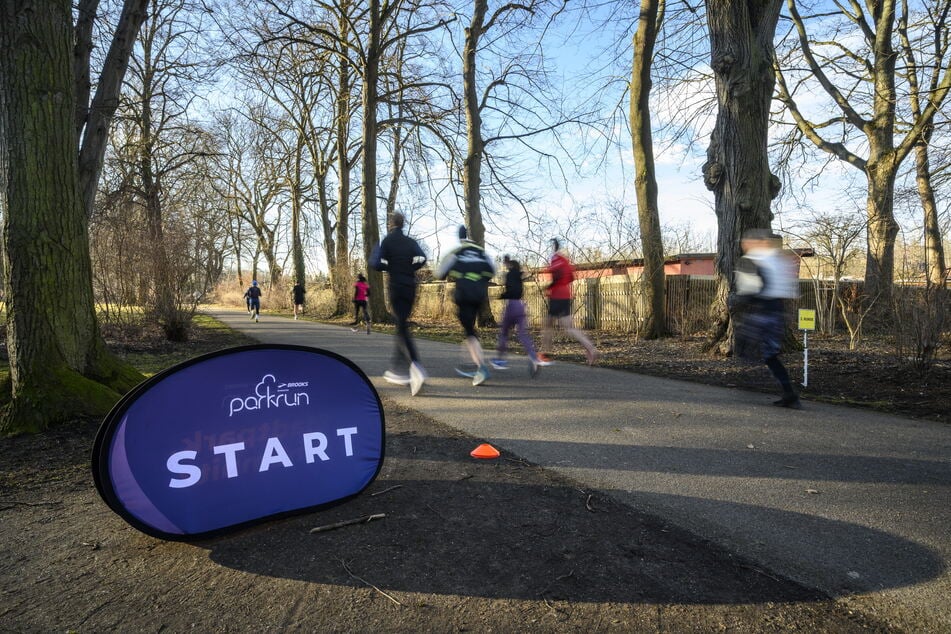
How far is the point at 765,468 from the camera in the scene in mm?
3924

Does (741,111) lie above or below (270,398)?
above

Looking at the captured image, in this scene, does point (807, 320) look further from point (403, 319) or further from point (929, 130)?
point (929, 130)

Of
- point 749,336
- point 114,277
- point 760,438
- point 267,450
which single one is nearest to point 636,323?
point 749,336

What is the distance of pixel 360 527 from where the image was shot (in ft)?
9.74

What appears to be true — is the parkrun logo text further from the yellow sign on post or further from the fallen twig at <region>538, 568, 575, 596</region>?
the yellow sign on post

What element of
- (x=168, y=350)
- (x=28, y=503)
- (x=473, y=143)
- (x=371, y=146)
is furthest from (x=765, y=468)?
(x=371, y=146)

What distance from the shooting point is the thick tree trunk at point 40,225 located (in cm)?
477

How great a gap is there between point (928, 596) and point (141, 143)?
21443 millimetres

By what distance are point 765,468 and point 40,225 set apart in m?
6.19

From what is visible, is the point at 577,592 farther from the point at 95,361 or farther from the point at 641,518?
the point at 95,361

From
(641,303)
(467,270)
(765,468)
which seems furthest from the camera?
(641,303)

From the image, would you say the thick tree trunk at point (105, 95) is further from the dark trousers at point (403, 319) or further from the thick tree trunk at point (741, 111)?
the thick tree trunk at point (741, 111)

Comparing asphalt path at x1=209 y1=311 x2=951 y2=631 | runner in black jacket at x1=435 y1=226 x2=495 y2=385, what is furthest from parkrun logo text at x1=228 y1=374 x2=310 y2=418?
runner in black jacket at x1=435 y1=226 x2=495 y2=385

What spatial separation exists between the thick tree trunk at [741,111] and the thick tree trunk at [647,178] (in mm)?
5074
